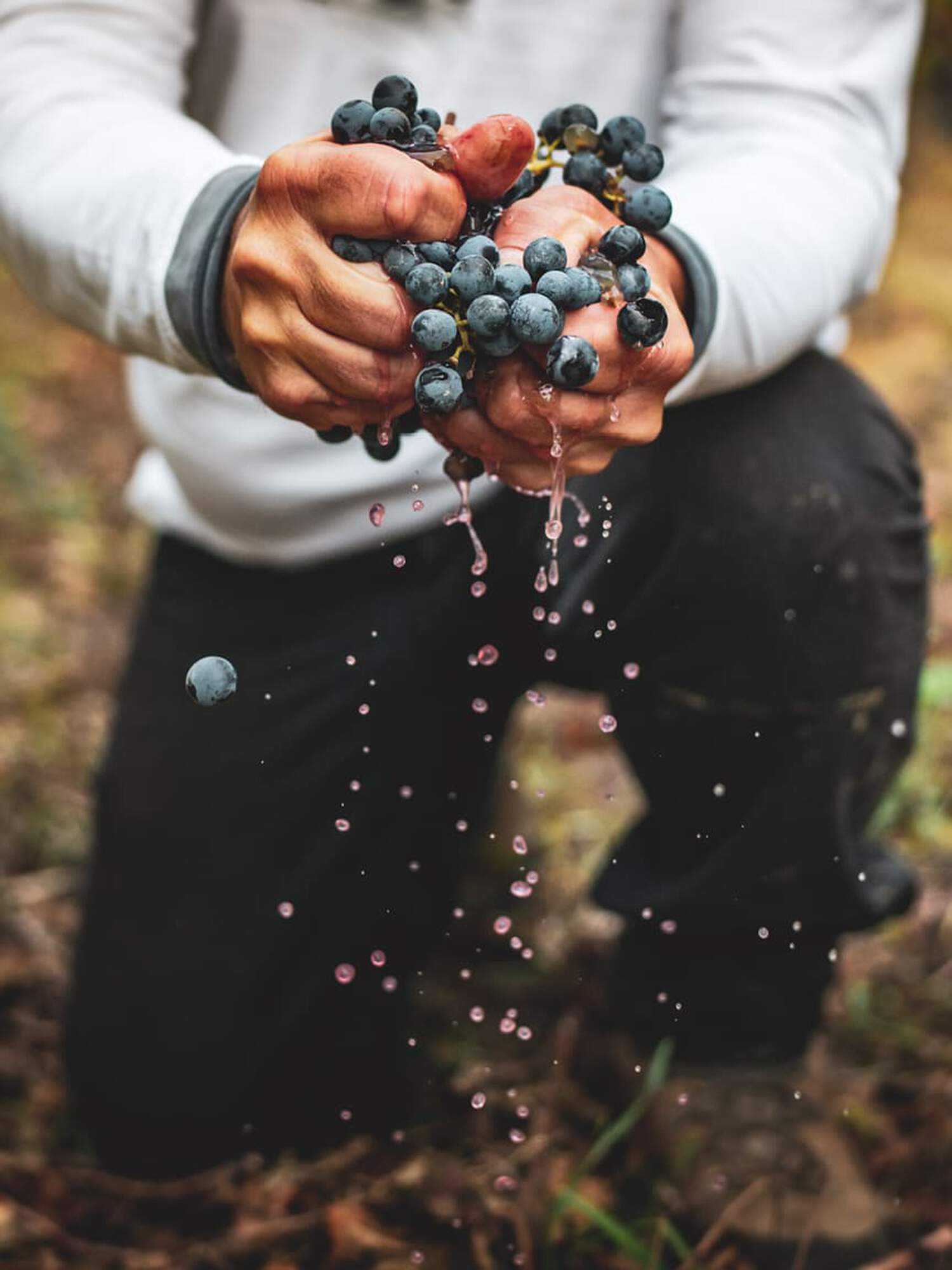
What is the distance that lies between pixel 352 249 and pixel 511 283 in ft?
0.39

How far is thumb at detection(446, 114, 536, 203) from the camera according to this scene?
0.76 meters

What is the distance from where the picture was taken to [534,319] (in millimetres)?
738

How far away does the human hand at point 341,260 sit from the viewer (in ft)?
2.48

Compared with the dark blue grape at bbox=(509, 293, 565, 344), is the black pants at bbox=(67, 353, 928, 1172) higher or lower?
lower

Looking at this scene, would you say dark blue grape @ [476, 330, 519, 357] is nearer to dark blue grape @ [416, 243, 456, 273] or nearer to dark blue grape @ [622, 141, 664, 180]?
dark blue grape @ [416, 243, 456, 273]

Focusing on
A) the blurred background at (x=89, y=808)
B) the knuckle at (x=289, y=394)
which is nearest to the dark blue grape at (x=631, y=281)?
the knuckle at (x=289, y=394)

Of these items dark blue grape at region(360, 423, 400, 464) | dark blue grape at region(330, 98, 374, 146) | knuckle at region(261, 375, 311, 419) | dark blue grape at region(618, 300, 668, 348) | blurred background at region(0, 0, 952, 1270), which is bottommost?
blurred background at region(0, 0, 952, 1270)

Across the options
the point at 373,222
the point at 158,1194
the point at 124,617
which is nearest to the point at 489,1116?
the point at 158,1194

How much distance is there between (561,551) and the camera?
1.28 metres

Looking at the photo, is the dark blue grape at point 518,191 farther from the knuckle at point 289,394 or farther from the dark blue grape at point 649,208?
the knuckle at point 289,394

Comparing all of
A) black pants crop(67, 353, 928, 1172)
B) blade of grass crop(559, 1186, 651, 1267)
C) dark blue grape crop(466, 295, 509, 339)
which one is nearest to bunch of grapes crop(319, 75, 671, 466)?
dark blue grape crop(466, 295, 509, 339)

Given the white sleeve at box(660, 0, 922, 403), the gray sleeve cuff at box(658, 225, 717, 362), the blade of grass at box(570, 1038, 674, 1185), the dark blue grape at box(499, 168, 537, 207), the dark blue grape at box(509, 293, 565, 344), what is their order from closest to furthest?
the dark blue grape at box(509, 293, 565, 344)
the dark blue grape at box(499, 168, 537, 207)
the gray sleeve cuff at box(658, 225, 717, 362)
the white sleeve at box(660, 0, 922, 403)
the blade of grass at box(570, 1038, 674, 1185)

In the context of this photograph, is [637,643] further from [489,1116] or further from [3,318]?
[3,318]

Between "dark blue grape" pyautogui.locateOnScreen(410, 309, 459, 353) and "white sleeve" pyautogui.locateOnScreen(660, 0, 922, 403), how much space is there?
15.5 inches
